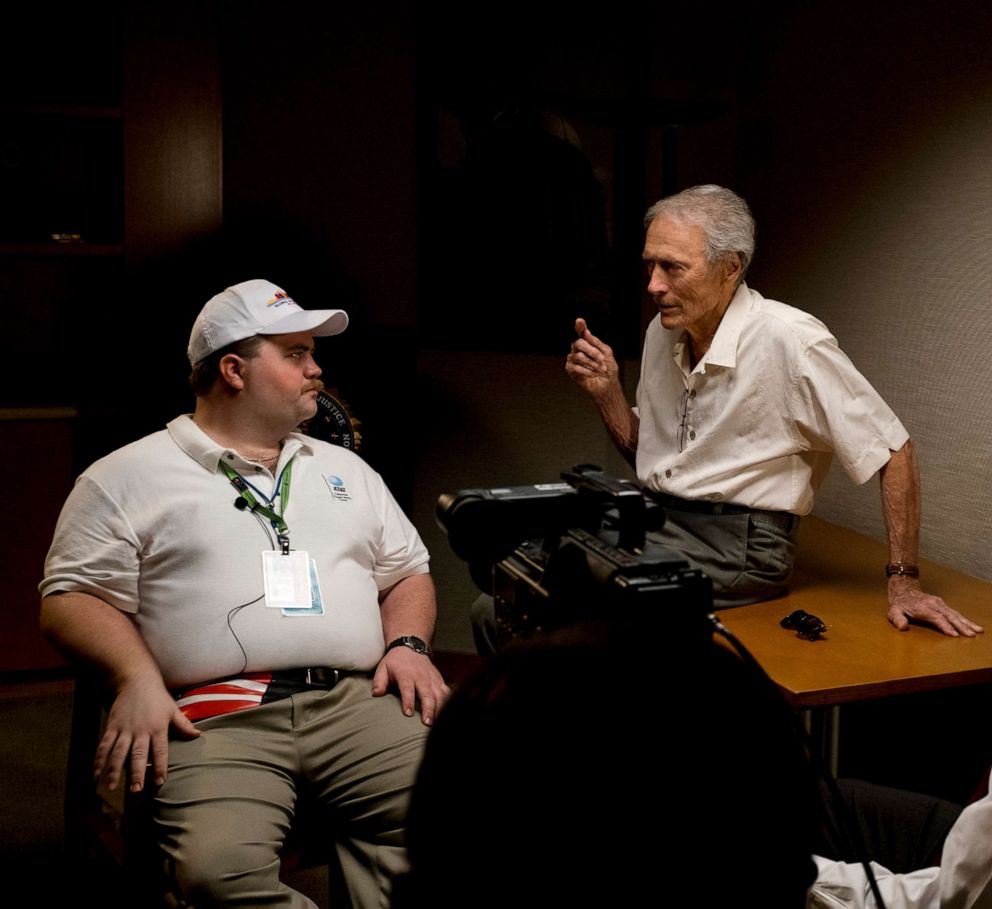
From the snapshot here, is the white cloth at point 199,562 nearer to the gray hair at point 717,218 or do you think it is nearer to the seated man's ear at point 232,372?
the seated man's ear at point 232,372

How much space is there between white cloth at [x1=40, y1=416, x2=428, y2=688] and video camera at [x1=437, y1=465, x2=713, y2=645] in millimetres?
797

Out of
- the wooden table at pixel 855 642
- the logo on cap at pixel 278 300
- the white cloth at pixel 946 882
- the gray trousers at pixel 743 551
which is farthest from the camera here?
the gray trousers at pixel 743 551

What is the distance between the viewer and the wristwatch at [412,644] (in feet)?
6.82

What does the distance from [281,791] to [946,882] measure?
1.01 metres

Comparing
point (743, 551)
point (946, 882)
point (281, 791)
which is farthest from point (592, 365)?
point (946, 882)

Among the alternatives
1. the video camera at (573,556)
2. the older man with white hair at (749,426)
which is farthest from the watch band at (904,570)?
the video camera at (573,556)

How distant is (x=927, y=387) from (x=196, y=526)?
6.13 feet

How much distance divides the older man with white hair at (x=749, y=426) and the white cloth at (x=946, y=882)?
2.86 feet

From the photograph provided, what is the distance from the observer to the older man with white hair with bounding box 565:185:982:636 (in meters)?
2.21

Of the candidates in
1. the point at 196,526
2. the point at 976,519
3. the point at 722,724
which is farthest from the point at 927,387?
the point at 722,724

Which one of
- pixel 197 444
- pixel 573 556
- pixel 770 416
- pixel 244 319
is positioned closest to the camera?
pixel 573 556

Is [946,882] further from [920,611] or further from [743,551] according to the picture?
[743,551]

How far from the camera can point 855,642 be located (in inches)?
81.2

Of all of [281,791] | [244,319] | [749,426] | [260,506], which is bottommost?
[281,791]
